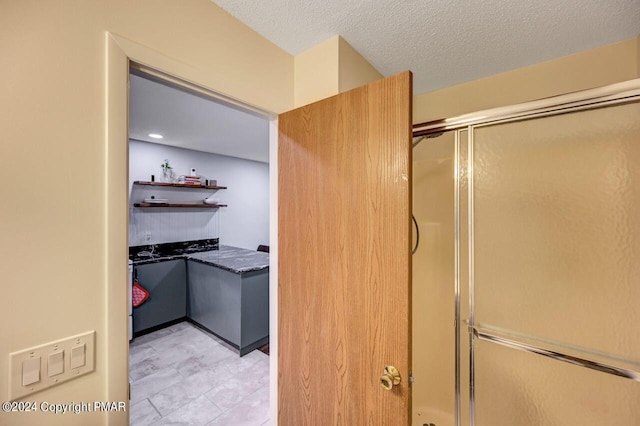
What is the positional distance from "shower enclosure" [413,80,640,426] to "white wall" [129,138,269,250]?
2.95m

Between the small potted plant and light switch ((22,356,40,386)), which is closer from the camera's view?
light switch ((22,356,40,386))

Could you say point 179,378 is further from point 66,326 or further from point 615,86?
point 615,86

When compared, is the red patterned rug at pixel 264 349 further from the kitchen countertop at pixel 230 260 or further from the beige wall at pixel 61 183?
the beige wall at pixel 61 183

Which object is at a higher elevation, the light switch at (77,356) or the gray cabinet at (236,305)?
the light switch at (77,356)

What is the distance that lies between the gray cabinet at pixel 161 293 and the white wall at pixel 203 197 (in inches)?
22.9

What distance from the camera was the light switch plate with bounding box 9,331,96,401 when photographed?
704 mm

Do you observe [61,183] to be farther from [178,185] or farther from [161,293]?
[178,185]

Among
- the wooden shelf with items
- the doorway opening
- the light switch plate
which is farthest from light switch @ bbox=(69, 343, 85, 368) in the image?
the wooden shelf with items

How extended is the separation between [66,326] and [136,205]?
3.20 metres

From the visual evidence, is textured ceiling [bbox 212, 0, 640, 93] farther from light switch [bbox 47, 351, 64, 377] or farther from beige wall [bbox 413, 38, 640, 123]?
light switch [bbox 47, 351, 64, 377]

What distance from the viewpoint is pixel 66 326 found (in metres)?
0.79

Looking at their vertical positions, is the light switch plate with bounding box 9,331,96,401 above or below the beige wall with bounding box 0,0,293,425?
below

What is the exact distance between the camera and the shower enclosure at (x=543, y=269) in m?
1.26

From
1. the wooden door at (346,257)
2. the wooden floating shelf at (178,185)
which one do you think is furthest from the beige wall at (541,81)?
the wooden floating shelf at (178,185)
